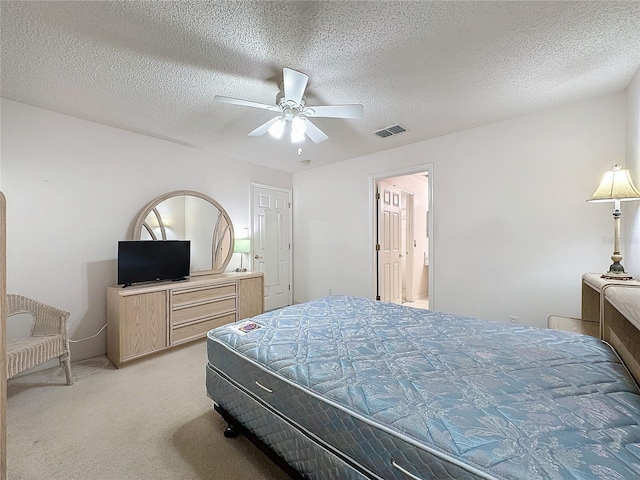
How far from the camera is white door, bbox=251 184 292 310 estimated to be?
4535mm

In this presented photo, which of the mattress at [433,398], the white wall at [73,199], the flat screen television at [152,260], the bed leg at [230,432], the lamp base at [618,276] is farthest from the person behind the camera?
the flat screen television at [152,260]

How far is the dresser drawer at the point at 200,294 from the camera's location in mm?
3040

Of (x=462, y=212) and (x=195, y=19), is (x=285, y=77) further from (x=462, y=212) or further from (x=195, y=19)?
(x=462, y=212)

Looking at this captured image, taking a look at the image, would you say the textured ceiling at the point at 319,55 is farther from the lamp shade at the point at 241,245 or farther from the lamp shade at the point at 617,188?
the lamp shade at the point at 241,245

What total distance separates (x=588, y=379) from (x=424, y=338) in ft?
2.31

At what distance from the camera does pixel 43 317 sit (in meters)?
2.37

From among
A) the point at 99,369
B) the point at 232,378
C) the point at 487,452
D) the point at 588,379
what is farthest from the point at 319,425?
the point at 99,369

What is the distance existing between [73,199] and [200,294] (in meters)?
1.63

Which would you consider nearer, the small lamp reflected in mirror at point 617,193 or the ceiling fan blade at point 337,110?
the small lamp reflected in mirror at point 617,193

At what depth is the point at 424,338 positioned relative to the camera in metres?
1.62

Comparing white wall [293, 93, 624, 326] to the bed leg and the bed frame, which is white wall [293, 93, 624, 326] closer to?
the bed frame

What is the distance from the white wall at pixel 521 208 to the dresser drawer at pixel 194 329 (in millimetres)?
2812

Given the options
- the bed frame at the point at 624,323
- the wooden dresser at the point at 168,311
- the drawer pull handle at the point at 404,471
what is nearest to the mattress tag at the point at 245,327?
the drawer pull handle at the point at 404,471

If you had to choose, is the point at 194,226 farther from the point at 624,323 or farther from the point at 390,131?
the point at 624,323
